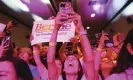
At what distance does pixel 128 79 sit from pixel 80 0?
885cm

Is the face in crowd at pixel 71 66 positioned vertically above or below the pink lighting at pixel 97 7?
below

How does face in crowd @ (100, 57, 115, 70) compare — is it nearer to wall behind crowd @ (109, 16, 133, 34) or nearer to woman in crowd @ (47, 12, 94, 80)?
woman in crowd @ (47, 12, 94, 80)

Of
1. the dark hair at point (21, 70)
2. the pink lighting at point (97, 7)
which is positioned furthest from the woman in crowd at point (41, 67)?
the pink lighting at point (97, 7)

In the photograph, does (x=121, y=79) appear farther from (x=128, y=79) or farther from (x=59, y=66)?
(x=59, y=66)

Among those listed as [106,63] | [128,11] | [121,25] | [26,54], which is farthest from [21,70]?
[121,25]

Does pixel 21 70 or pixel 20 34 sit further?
pixel 20 34

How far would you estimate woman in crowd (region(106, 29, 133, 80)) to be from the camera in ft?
7.64

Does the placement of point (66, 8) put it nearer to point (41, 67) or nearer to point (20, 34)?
point (41, 67)

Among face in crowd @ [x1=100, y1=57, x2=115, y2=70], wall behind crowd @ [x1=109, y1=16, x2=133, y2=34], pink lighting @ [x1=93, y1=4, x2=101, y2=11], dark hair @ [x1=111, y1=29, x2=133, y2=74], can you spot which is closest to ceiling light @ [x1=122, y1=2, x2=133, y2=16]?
wall behind crowd @ [x1=109, y1=16, x2=133, y2=34]

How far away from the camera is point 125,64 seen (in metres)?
2.38

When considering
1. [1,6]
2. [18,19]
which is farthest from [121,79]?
[18,19]

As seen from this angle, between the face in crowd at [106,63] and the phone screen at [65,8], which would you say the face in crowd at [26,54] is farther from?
the phone screen at [65,8]

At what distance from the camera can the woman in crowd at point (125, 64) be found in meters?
2.33

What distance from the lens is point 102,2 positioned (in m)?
11.4
